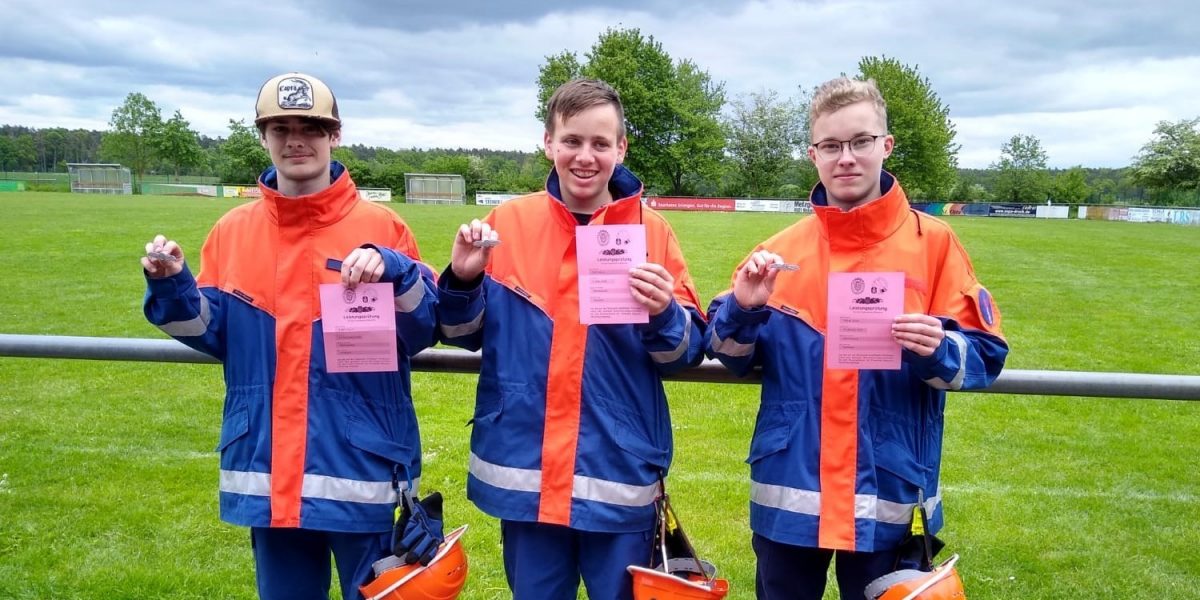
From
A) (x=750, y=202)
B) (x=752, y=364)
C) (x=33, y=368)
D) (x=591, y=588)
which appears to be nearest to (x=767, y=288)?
(x=752, y=364)

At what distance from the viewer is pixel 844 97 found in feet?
8.60

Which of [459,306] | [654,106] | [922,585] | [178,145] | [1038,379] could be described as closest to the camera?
[922,585]

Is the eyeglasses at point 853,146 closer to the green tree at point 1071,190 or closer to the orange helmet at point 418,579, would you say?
the orange helmet at point 418,579

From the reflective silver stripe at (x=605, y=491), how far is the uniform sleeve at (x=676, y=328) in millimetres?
383

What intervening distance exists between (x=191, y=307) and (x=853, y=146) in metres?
2.10

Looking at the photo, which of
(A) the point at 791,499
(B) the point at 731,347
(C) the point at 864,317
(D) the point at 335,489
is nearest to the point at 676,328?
(B) the point at 731,347

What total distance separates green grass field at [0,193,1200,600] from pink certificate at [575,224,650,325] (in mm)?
2315

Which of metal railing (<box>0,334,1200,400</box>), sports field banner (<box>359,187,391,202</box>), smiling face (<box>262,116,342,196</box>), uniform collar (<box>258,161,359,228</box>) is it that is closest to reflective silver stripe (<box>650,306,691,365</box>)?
metal railing (<box>0,334,1200,400</box>)

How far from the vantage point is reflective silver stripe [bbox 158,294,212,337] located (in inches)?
102

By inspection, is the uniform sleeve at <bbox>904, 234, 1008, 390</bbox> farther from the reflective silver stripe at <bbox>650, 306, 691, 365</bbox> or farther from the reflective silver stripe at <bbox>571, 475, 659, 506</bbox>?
the reflective silver stripe at <bbox>571, 475, 659, 506</bbox>

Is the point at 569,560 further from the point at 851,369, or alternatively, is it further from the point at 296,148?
the point at 296,148

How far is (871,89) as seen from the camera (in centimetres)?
267

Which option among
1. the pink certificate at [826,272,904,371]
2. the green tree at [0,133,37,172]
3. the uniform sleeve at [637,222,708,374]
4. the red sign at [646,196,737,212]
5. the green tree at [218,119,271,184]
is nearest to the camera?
the pink certificate at [826,272,904,371]

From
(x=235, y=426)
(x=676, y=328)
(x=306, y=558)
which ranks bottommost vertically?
(x=306, y=558)
